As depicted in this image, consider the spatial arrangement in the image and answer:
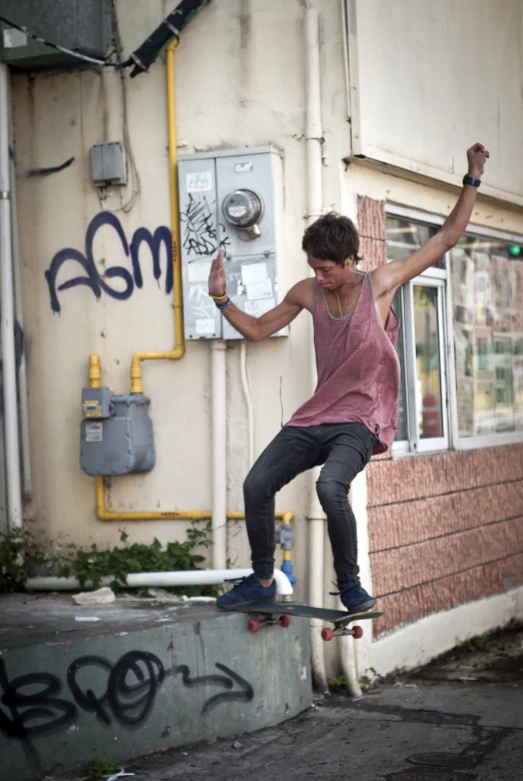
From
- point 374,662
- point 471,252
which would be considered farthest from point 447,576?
point 471,252

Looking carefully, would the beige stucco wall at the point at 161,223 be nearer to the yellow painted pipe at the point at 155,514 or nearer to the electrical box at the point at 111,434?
the yellow painted pipe at the point at 155,514

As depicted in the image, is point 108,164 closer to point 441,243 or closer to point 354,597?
point 441,243

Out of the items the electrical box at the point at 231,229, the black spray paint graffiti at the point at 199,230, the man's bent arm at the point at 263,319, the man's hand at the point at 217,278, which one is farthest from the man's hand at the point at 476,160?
the black spray paint graffiti at the point at 199,230

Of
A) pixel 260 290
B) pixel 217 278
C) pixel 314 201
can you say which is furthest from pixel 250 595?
pixel 314 201

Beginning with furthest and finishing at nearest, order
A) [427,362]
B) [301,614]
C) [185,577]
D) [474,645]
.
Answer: [474,645]
[427,362]
[185,577]
[301,614]

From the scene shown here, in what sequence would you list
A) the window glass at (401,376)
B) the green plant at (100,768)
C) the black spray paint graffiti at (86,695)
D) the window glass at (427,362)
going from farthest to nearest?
the window glass at (427,362) < the window glass at (401,376) < the green plant at (100,768) < the black spray paint graffiti at (86,695)

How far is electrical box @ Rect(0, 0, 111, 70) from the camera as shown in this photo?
7547 mm

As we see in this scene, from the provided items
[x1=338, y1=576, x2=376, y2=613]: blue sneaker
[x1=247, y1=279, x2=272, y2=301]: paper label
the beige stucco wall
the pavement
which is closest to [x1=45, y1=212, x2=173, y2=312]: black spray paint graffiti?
the beige stucco wall

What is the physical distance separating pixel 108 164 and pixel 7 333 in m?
1.29

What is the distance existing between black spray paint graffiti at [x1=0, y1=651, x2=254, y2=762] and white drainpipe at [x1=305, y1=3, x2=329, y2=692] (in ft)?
3.47

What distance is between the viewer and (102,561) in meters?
7.61

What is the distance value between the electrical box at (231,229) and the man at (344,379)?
1.18 m

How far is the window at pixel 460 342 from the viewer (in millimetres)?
8477

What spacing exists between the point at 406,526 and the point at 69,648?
3.03m
